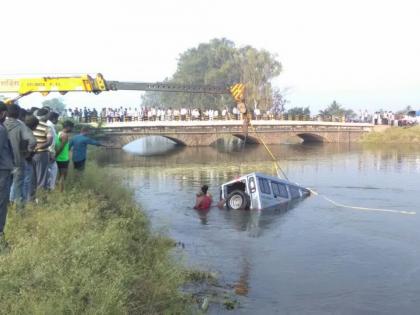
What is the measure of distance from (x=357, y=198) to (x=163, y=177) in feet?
41.2

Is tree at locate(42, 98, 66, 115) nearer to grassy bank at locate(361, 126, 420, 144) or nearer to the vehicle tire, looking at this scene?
the vehicle tire

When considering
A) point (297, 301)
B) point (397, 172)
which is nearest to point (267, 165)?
point (397, 172)

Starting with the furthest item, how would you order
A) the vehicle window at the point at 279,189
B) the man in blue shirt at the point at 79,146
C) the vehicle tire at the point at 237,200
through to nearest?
the vehicle window at the point at 279,189 → the vehicle tire at the point at 237,200 → the man in blue shirt at the point at 79,146

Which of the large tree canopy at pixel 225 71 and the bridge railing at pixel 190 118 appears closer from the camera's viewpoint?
the bridge railing at pixel 190 118

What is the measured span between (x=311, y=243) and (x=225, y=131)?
149ft

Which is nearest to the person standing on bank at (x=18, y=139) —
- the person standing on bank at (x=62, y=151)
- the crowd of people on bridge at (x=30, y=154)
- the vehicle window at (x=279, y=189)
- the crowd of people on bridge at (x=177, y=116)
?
the crowd of people on bridge at (x=30, y=154)

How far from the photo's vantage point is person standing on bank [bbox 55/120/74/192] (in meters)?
13.2

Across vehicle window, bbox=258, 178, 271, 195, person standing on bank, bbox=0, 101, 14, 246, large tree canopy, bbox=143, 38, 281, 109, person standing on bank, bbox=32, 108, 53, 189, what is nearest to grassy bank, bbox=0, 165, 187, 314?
person standing on bank, bbox=0, 101, 14, 246

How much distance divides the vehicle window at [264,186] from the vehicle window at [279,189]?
36cm

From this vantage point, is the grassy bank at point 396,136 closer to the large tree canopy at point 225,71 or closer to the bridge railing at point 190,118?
the bridge railing at point 190,118

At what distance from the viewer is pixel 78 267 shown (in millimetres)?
7430

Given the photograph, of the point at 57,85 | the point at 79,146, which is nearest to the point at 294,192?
the point at 57,85

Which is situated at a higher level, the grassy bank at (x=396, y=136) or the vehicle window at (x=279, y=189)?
the grassy bank at (x=396, y=136)

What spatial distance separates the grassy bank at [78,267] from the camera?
21.6 feet
